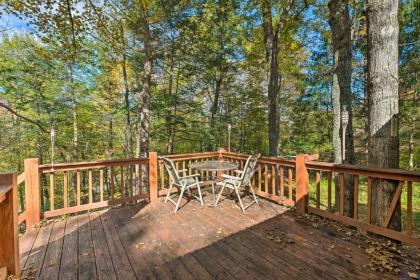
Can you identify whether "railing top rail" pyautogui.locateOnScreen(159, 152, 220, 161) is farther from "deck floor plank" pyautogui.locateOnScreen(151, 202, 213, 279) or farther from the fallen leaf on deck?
the fallen leaf on deck

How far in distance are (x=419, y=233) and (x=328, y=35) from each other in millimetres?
7367

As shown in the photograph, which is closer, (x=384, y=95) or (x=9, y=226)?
(x=9, y=226)

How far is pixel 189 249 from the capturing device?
8.77ft

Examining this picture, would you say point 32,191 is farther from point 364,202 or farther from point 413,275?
point 364,202

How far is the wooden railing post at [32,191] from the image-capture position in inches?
129

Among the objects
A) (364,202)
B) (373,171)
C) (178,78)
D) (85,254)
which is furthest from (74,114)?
(364,202)

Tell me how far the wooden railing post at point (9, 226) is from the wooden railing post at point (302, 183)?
3685 millimetres

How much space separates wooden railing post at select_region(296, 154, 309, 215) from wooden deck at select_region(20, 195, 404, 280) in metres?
0.25

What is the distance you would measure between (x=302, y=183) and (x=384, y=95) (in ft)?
5.58

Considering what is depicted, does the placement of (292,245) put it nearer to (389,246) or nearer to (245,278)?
(245,278)

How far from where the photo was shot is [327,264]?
92.0 inches

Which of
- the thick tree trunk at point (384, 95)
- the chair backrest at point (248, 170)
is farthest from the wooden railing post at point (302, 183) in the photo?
the thick tree trunk at point (384, 95)

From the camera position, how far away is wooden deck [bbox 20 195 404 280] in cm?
223

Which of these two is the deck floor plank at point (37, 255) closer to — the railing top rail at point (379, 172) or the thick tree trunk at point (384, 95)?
the railing top rail at point (379, 172)
